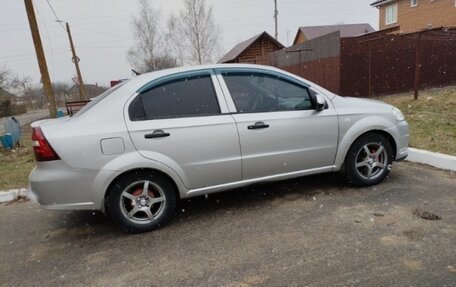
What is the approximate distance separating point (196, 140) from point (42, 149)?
1.42 metres

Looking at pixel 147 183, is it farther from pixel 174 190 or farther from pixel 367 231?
pixel 367 231

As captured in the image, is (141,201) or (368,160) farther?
(368,160)

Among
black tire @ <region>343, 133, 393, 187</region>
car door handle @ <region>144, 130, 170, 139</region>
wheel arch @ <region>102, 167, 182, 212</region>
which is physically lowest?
black tire @ <region>343, 133, 393, 187</region>

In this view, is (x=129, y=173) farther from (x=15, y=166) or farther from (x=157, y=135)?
(x=15, y=166)

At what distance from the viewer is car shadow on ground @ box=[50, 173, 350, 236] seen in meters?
4.05

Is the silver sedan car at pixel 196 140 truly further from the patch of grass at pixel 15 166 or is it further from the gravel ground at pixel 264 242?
the patch of grass at pixel 15 166

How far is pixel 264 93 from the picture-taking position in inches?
163

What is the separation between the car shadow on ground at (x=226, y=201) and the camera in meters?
4.05

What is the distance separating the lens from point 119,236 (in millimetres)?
3719

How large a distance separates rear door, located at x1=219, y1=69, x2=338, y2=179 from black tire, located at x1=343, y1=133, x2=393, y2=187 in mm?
280

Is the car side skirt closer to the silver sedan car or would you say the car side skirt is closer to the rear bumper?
the silver sedan car

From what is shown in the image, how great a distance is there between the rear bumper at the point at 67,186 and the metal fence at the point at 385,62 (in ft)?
36.3

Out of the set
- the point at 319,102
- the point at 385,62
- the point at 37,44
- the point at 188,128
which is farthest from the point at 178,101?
the point at 385,62

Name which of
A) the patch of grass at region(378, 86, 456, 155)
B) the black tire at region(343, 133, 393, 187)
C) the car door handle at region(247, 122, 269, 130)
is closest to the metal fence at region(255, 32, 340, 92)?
the patch of grass at region(378, 86, 456, 155)
